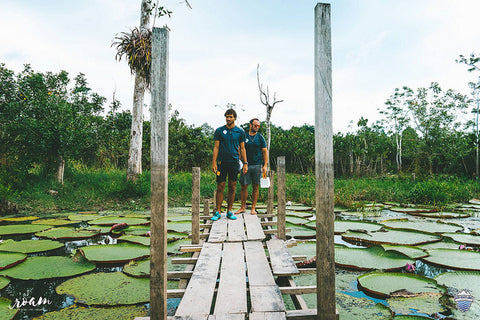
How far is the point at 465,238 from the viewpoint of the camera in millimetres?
3826

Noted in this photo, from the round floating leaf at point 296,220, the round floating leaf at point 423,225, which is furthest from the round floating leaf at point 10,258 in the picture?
the round floating leaf at point 423,225

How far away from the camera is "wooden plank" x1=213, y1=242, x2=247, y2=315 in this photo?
168 cm

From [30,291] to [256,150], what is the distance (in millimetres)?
2934

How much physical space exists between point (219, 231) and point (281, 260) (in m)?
1.05

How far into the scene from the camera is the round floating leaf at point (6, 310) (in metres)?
1.88

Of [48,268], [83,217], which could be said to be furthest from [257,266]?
[83,217]

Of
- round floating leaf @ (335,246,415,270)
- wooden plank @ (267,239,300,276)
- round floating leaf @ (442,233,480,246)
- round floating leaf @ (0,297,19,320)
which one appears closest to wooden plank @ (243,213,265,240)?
wooden plank @ (267,239,300,276)

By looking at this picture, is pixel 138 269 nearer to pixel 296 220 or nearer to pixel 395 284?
pixel 395 284

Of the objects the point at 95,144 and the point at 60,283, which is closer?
the point at 60,283

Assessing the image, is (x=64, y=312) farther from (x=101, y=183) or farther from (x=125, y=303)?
(x=101, y=183)

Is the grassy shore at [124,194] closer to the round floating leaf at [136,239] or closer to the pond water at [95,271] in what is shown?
the pond water at [95,271]

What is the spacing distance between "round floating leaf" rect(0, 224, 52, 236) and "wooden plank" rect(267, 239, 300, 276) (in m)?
3.35

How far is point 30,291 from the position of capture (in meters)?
2.36

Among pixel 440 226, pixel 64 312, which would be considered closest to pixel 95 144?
pixel 64 312
